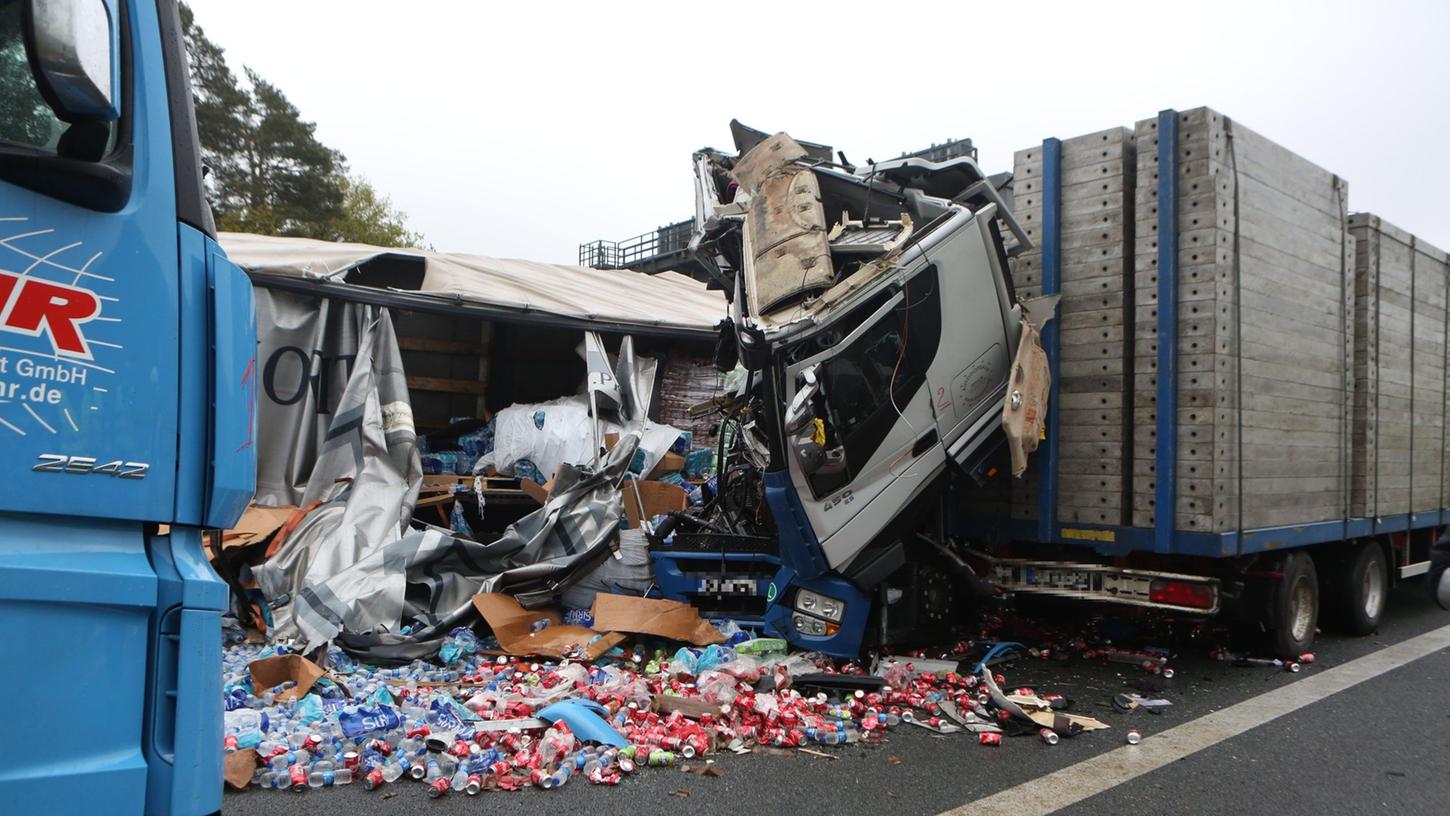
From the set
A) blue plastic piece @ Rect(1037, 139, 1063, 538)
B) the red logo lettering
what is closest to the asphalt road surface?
blue plastic piece @ Rect(1037, 139, 1063, 538)

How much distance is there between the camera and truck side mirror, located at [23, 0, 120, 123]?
1.93m

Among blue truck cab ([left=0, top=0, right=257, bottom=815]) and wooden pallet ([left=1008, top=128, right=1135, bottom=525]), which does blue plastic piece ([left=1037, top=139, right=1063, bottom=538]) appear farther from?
blue truck cab ([left=0, top=0, right=257, bottom=815])

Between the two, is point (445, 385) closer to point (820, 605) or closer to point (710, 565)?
point (710, 565)

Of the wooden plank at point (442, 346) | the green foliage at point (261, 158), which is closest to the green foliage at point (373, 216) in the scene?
the green foliage at point (261, 158)

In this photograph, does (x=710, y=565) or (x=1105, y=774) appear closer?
(x=1105, y=774)

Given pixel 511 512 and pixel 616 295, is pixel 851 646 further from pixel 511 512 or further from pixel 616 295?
pixel 616 295

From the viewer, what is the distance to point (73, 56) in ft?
6.51

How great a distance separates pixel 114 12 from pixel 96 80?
0.96 feet

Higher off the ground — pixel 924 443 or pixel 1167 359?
pixel 1167 359

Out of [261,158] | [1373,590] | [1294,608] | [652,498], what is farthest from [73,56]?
[261,158]

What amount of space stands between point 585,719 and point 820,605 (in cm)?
185

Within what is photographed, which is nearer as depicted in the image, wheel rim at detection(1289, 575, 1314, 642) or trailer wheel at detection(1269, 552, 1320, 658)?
trailer wheel at detection(1269, 552, 1320, 658)

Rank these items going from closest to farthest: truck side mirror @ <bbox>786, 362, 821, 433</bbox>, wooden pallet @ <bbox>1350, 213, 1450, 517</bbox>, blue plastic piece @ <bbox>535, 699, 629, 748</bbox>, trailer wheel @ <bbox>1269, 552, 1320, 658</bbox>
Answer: blue plastic piece @ <bbox>535, 699, 629, 748</bbox>, truck side mirror @ <bbox>786, 362, 821, 433</bbox>, trailer wheel @ <bbox>1269, 552, 1320, 658</bbox>, wooden pallet @ <bbox>1350, 213, 1450, 517</bbox>

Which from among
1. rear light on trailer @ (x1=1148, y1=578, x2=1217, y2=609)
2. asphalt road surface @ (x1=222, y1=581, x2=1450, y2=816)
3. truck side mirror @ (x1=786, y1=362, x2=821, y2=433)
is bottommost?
asphalt road surface @ (x1=222, y1=581, x2=1450, y2=816)
